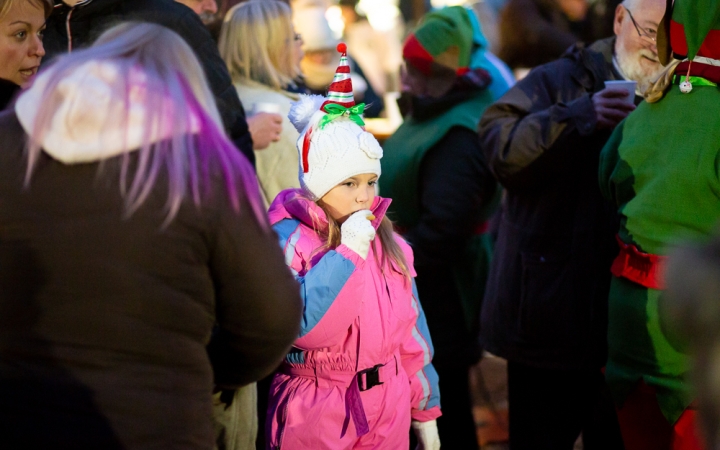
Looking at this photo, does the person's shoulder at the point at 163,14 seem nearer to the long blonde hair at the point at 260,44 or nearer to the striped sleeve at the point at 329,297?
the long blonde hair at the point at 260,44

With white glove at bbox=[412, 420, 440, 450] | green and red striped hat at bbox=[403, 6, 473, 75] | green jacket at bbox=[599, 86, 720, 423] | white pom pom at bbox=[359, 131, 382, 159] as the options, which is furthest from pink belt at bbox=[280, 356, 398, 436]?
green and red striped hat at bbox=[403, 6, 473, 75]

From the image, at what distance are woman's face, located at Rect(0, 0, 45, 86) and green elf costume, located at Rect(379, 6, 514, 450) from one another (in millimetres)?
1777

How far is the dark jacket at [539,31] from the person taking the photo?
22.4ft

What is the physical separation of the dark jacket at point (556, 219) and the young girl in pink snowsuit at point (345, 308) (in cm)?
88

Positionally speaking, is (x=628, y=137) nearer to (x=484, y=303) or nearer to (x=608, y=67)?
(x=608, y=67)

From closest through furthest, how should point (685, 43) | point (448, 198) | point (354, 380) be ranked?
point (354, 380) < point (685, 43) < point (448, 198)

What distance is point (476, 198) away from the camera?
A: 13.1 ft

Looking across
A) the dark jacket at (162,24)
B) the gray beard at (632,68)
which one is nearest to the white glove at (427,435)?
the dark jacket at (162,24)

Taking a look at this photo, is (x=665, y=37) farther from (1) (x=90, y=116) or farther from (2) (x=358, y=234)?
(1) (x=90, y=116)

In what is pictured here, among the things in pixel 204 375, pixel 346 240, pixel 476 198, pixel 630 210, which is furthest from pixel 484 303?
pixel 204 375

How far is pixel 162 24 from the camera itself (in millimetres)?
3098

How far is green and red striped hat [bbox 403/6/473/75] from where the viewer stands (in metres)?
4.11

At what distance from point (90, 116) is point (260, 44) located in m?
2.46

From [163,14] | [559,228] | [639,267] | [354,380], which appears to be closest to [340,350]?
[354,380]
